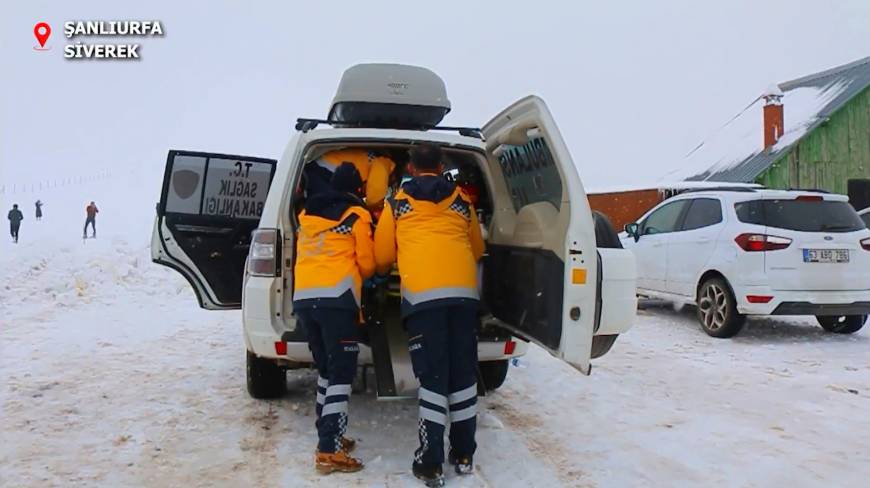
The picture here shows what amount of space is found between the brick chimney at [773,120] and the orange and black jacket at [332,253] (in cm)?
2128

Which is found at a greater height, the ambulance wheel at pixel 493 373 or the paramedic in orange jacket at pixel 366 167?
the paramedic in orange jacket at pixel 366 167

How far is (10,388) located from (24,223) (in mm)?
31095

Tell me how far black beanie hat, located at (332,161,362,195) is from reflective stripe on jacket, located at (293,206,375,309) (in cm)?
21

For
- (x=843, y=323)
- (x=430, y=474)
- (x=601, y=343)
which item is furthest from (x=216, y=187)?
(x=843, y=323)

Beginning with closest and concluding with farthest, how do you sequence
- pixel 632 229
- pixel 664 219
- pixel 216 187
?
pixel 216 187, pixel 632 229, pixel 664 219

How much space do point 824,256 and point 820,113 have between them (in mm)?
16803

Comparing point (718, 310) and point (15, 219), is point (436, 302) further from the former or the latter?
point (15, 219)

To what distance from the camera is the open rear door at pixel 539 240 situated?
11.7 ft

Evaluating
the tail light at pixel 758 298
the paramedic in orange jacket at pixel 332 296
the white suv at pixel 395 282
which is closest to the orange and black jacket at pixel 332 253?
the paramedic in orange jacket at pixel 332 296

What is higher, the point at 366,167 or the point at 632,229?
the point at 366,167

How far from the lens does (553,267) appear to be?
372 cm

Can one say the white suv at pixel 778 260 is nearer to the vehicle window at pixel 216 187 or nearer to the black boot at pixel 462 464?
A: the black boot at pixel 462 464

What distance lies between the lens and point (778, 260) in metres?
7.25

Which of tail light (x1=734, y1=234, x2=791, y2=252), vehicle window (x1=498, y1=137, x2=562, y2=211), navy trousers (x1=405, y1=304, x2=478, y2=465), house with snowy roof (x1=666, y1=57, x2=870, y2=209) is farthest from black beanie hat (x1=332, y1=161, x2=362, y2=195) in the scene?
house with snowy roof (x1=666, y1=57, x2=870, y2=209)
